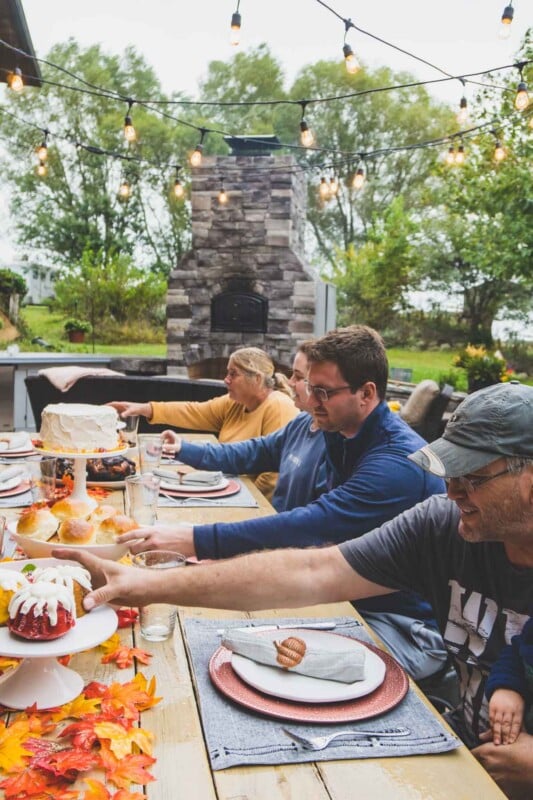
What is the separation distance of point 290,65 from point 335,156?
8.13 feet

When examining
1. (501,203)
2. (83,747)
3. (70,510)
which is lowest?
(83,747)

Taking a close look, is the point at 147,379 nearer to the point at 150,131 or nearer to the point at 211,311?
the point at 211,311

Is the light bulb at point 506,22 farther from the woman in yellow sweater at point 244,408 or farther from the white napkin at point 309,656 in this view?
the white napkin at point 309,656

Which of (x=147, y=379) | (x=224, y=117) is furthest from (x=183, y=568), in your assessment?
(x=224, y=117)

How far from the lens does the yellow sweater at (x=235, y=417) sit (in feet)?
10.8

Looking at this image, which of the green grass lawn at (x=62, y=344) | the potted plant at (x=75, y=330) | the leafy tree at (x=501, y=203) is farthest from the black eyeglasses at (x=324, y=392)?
the potted plant at (x=75, y=330)

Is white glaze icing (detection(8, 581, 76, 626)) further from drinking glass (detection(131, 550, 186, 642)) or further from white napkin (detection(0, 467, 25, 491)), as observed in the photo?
white napkin (detection(0, 467, 25, 491))

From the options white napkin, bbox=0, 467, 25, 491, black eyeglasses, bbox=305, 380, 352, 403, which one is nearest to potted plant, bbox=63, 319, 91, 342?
white napkin, bbox=0, 467, 25, 491

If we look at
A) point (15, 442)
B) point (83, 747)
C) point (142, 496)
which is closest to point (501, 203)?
point (15, 442)

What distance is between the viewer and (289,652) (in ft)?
3.72

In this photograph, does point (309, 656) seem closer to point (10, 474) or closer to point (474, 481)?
point (474, 481)

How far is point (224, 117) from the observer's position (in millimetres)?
15359

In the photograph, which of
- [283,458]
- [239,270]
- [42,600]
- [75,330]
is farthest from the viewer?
[75,330]

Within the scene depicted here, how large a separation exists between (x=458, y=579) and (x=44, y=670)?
768 mm
